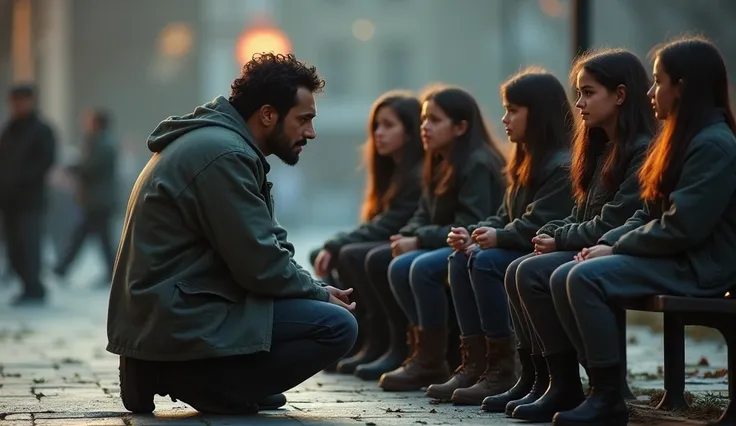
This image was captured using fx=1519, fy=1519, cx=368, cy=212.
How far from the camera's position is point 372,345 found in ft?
29.5

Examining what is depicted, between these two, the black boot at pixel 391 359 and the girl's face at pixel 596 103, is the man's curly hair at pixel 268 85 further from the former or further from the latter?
the black boot at pixel 391 359

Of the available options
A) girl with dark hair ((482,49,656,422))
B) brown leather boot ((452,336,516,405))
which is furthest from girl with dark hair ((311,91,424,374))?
girl with dark hair ((482,49,656,422))

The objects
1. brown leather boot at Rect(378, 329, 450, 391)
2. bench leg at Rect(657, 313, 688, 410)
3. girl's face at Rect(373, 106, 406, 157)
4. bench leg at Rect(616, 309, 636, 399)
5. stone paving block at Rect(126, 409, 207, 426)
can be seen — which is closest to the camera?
stone paving block at Rect(126, 409, 207, 426)

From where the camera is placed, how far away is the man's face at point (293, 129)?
6406 mm

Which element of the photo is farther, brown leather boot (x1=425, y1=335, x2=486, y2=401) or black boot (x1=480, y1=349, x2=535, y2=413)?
brown leather boot (x1=425, y1=335, x2=486, y2=401)

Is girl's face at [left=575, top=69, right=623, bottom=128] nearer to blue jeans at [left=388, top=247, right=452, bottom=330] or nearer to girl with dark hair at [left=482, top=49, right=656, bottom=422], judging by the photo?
girl with dark hair at [left=482, top=49, right=656, bottom=422]

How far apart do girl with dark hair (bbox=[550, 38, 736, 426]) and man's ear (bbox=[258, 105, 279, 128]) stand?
Result: 142 cm

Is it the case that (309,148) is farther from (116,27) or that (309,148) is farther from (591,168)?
(591,168)

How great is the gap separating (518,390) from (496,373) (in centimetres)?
43

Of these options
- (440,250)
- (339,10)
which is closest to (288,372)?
(440,250)

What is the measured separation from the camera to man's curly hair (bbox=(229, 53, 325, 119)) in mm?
6379

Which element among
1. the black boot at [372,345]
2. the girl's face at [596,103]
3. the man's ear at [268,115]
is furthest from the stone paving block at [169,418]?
the black boot at [372,345]

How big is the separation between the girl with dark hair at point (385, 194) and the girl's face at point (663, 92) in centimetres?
316

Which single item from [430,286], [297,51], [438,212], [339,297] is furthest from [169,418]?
[297,51]
